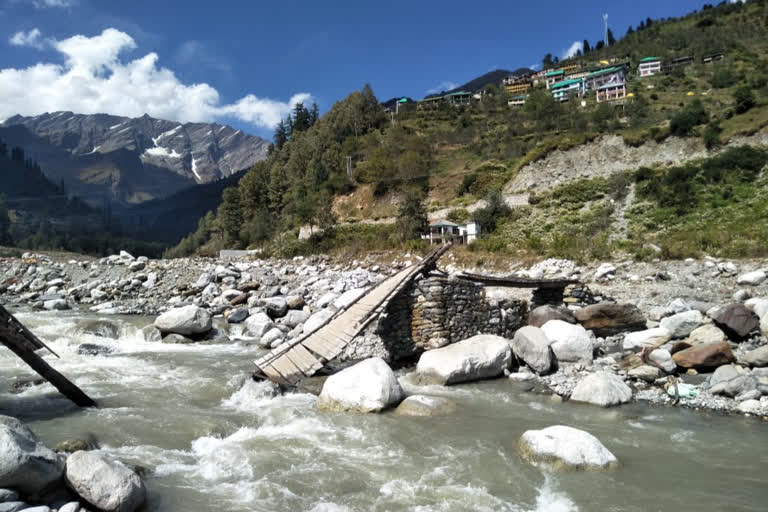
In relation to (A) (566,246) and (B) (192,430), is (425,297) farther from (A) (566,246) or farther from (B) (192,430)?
(A) (566,246)

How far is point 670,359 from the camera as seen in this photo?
9.30 m

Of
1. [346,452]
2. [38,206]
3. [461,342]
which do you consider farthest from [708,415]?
[38,206]

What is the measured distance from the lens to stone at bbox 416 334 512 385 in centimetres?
963

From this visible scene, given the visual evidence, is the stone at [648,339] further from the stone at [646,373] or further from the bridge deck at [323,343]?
the bridge deck at [323,343]

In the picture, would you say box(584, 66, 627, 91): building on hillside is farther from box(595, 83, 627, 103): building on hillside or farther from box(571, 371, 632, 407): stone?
box(571, 371, 632, 407): stone

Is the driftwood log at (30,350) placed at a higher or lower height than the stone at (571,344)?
higher

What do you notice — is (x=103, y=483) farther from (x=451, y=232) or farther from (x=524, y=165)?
(x=524, y=165)

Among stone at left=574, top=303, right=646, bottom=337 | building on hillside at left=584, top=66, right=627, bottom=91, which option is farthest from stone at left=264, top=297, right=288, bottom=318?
building on hillside at left=584, top=66, right=627, bottom=91

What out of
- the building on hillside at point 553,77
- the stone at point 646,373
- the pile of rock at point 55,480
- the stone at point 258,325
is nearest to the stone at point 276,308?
the stone at point 258,325

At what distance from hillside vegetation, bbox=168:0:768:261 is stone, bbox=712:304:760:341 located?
9435 mm

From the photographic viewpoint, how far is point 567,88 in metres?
104

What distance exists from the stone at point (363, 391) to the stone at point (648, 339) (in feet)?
20.8

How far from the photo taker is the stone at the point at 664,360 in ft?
30.2

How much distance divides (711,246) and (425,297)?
15.3 metres
